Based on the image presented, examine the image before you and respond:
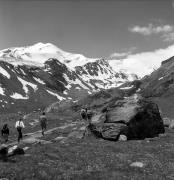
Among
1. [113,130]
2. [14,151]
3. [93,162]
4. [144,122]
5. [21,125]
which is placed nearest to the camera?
[93,162]

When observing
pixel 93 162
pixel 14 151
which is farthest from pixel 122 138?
pixel 14 151

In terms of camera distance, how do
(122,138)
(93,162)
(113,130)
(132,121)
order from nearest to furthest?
(93,162), (122,138), (113,130), (132,121)

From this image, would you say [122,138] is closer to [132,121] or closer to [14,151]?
[132,121]

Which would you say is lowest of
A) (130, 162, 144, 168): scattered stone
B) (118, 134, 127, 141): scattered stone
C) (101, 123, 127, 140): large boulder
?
(130, 162, 144, 168): scattered stone

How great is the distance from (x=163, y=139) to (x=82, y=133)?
8933 mm

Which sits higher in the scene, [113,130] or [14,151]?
[113,130]

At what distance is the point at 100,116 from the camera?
49.6 metres

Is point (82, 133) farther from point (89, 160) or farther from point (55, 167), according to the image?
point (55, 167)

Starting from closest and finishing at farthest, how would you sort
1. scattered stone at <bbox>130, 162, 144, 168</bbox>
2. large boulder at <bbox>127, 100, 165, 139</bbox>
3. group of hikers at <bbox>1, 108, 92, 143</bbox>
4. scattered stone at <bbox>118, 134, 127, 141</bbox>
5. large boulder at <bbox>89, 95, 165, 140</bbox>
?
scattered stone at <bbox>130, 162, 144, 168</bbox> < scattered stone at <bbox>118, 134, 127, 141</bbox> < large boulder at <bbox>89, 95, 165, 140</bbox> < group of hikers at <bbox>1, 108, 92, 143</bbox> < large boulder at <bbox>127, 100, 165, 139</bbox>

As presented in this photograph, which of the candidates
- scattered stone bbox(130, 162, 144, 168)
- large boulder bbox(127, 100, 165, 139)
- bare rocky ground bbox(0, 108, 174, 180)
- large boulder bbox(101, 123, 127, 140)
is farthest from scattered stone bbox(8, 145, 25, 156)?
large boulder bbox(127, 100, 165, 139)

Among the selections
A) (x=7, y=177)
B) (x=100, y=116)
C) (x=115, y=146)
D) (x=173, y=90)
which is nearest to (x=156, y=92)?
(x=173, y=90)

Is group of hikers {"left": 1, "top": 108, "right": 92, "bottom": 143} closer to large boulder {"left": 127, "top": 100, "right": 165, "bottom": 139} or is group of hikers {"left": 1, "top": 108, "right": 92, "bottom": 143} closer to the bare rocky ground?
large boulder {"left": 127, "top": 100, "right": 165, "bottom": 139}

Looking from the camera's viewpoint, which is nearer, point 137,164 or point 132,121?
point 137,164

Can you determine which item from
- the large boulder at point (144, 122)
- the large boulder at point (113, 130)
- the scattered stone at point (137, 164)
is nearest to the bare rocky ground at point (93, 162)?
the scattered stone at point (137, 164)
